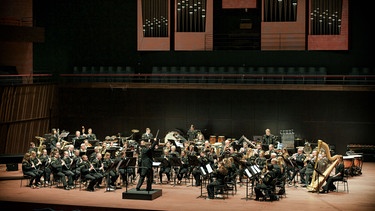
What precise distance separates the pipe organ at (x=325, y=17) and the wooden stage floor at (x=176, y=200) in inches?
302

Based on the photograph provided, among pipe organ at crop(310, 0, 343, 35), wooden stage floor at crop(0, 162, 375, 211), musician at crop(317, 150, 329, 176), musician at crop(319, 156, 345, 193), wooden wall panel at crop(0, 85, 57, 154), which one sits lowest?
wooden stage floor at crop(0, 162, 375, 211)

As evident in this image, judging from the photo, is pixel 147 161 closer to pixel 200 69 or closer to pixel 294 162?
pixel 294 162

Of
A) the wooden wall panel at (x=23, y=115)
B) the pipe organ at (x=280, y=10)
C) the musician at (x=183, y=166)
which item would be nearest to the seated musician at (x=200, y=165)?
the musician at (x=183, y=166)

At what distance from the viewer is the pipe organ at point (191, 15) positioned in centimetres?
2297

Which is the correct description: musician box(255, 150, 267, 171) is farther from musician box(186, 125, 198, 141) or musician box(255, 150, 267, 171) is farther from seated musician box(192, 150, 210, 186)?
musician box(186, 125, 198, 141)

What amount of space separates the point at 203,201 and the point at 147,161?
1.67 metres

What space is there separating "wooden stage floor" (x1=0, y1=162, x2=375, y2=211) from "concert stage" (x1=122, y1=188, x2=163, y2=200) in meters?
0.12

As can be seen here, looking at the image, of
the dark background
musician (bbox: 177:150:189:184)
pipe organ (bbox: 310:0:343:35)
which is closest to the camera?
musician (bbox: 177:150:189:184)

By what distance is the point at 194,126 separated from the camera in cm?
2248

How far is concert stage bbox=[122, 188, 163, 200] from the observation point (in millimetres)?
14188

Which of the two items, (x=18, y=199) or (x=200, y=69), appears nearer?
(x=18, y=199)

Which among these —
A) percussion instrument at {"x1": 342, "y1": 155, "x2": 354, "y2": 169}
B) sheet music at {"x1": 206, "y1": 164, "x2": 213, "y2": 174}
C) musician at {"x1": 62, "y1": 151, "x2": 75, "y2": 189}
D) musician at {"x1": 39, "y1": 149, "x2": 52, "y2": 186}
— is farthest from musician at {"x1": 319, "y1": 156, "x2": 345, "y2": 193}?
musician at {"x1": 39, "y1": 149, "x2": 52, "y2": 186}

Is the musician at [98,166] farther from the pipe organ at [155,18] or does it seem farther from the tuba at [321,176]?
the pipe organ at [155,18]

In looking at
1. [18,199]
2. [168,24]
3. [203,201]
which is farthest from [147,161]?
[168,24]
